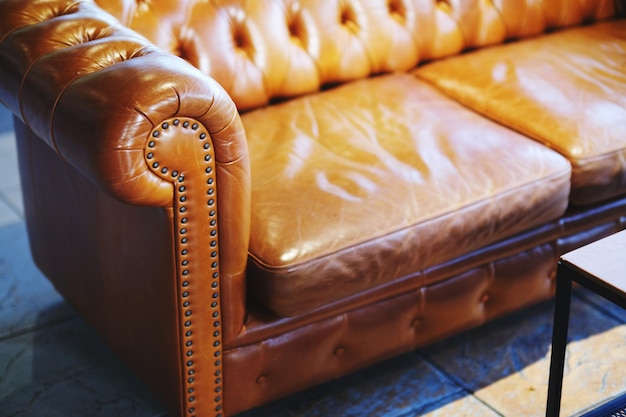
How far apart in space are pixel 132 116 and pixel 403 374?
83 cm

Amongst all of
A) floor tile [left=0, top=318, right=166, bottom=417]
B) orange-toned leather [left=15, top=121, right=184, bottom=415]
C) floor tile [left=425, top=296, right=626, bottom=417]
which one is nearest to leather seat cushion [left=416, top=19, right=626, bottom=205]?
floor tile [left=425, top=296, right=626, bottom=417]

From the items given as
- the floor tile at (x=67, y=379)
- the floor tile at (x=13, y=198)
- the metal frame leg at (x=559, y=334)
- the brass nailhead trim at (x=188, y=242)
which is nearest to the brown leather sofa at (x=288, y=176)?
the brass nailhead trim at (x=188, y=242)

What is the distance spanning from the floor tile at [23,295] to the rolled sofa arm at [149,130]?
637mm

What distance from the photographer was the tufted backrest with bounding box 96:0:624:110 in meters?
1.79

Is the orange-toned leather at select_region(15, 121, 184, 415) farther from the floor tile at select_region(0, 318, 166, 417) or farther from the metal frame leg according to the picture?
the metal frame leg

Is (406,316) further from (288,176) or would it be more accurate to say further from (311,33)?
(311,33)

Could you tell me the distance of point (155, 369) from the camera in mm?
1505

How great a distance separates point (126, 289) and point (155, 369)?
0.49 ft

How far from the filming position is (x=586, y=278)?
1.22 m

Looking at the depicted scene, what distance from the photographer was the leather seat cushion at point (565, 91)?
1699 mm

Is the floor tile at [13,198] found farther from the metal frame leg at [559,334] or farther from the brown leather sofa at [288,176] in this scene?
the metal frame leg at [559,334]

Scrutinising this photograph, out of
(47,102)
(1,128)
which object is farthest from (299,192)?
(1,128)

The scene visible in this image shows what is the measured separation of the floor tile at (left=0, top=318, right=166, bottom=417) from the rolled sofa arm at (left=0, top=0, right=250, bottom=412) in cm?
30

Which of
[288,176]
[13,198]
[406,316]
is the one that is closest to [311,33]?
[288,176]
